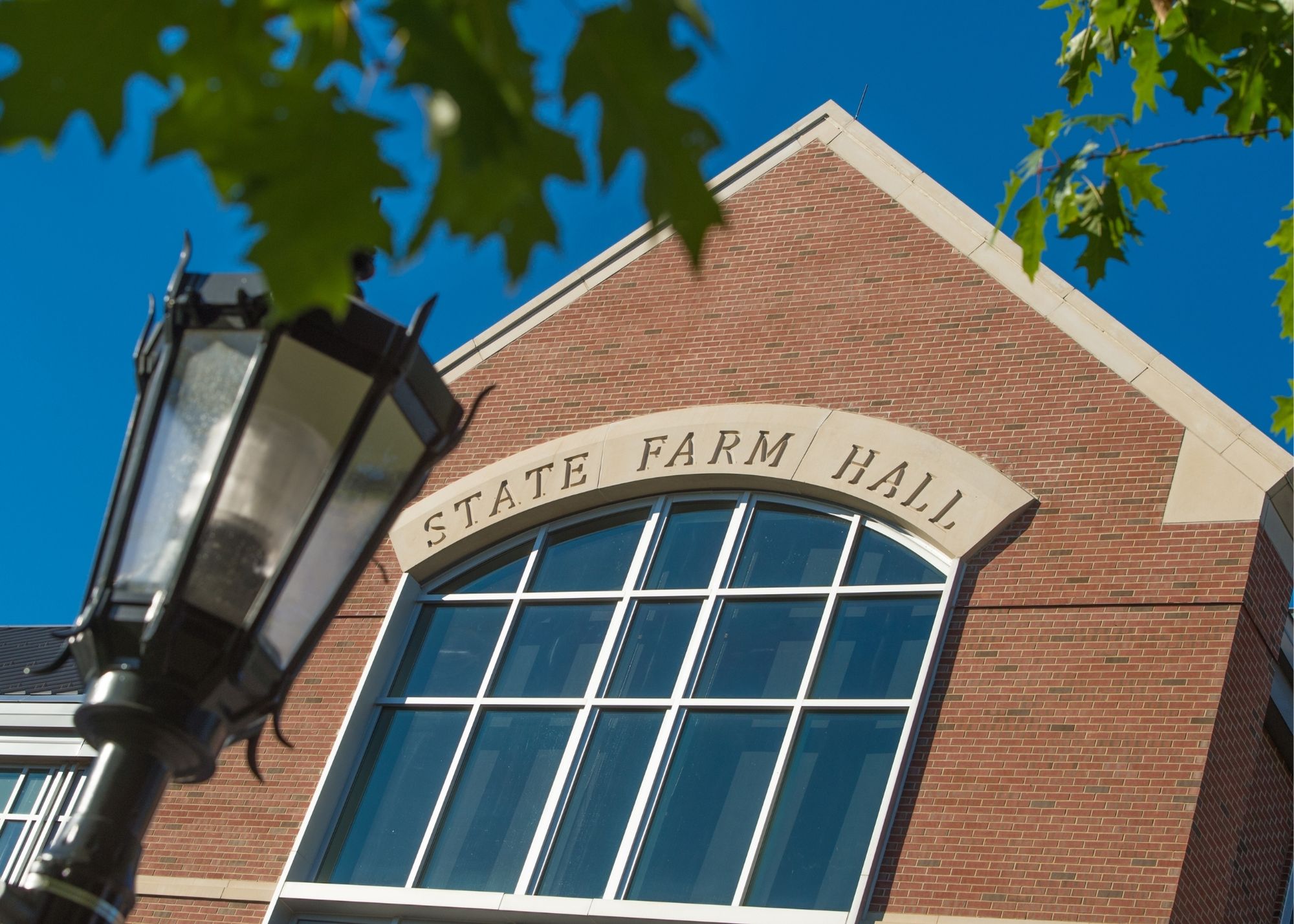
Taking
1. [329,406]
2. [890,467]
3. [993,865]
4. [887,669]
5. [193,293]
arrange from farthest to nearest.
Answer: [890,467] → [887,669] → [993,865] → [193,293] → [329,406]

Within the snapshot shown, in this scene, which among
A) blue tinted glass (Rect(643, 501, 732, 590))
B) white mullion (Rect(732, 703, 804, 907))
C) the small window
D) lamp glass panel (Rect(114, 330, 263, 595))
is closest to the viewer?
lamp glass panel (Rect(114, 330, 263, 595))

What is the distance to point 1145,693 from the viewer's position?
10680 millimetres

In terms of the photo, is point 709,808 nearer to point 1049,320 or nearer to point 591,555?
point 591,555

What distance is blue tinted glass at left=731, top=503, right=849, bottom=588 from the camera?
12453 mm

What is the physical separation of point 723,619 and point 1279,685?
4.46 m

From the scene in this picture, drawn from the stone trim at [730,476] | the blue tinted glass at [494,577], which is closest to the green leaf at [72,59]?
the stone trim at [730,476]

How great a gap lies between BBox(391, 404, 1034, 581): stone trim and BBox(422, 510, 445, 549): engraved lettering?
1cm

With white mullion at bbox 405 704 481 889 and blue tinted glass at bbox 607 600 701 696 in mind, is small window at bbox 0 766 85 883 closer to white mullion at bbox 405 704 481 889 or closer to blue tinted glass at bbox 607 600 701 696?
white mullion at bbox 405 704 481 889

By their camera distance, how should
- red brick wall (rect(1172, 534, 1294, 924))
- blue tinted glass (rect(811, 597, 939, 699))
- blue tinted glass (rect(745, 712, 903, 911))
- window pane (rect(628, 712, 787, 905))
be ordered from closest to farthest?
red brick wall (rect(1172, 534, 1294, 924)) < blue tinted glass (rect(745, 712, 903, 911)) < window pane (rect(628, 712, 787, 905)) < blue tinted glass (rect(811, 597, 939, 699))

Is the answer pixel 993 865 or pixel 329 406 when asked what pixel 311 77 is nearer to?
pixel 329 406

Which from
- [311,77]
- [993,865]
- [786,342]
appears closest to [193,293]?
[311,77]

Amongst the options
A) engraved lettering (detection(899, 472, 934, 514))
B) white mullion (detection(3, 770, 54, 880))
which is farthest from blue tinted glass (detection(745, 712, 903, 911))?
white mullion (detection(3, 770, 54, 880))

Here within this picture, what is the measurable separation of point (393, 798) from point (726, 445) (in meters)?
4.25

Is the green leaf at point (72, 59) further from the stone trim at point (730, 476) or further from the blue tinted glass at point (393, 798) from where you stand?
the blue tinted glass at point (393, 798)
